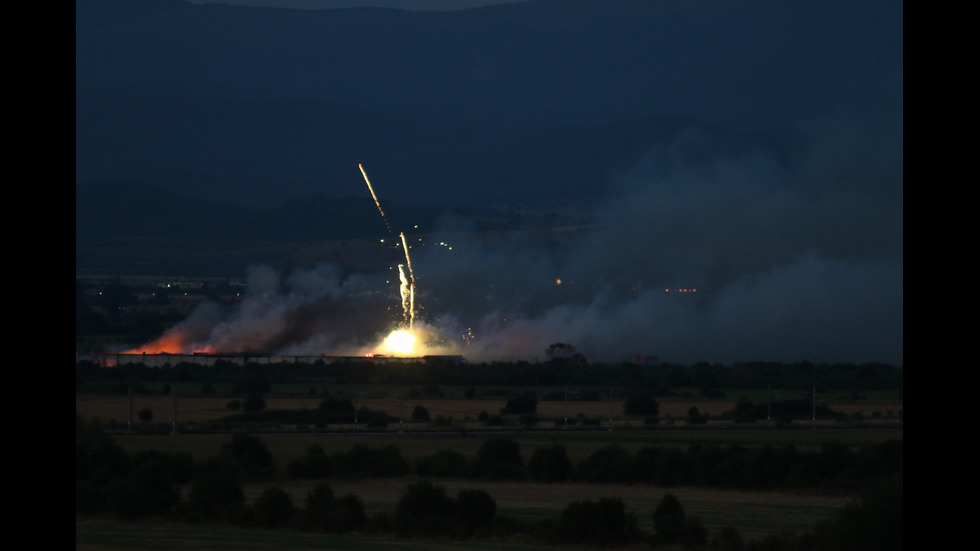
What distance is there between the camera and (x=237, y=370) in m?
125

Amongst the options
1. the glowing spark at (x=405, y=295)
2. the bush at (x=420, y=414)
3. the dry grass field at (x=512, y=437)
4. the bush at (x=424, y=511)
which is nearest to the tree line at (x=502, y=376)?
the glowing spark at (x=405, y=295)

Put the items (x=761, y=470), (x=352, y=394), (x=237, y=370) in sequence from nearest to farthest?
(x=761, y=470) → (x=352, y=394) → (x=237, y=370)

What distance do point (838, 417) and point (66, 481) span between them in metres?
87.3

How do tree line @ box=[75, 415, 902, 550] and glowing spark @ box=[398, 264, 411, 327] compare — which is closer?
tree line @ box=[75, 415, 902, 550]

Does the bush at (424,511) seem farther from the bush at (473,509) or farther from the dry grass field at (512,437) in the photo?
the dry grass field at (512,437)

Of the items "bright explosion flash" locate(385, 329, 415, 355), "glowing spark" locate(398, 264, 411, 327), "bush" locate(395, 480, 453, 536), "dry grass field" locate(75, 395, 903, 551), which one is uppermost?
"glowing spark" locate(398, 264, 411, 327)

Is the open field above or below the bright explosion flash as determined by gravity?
below

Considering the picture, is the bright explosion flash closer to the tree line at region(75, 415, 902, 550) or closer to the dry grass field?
the dry grass field

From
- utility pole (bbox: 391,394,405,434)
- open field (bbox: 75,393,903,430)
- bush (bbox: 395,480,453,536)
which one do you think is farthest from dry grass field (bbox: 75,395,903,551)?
bush (bbox: 395,480,453,536)

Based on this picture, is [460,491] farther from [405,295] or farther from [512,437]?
[405,295]

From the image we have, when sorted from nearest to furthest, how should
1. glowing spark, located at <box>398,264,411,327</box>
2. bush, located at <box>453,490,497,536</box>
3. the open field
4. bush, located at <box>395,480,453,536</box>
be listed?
bush, located at <box>395,480,453,536</box> → bush, located at <box>453,490,497,536</box> → the open field → glowing spark, located at <box>398,264,411,327</box>

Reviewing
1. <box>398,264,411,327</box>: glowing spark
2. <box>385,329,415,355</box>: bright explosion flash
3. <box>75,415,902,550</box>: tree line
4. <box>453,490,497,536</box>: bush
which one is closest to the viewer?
<box>75,415,902,550</box>: tree line
